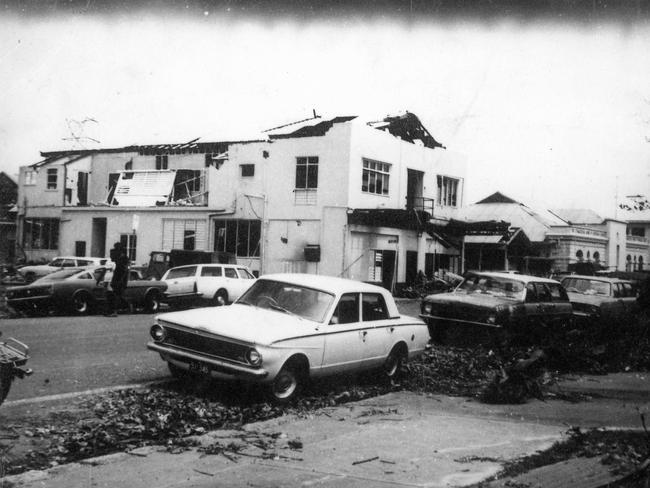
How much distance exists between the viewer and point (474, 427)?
628 centimetres

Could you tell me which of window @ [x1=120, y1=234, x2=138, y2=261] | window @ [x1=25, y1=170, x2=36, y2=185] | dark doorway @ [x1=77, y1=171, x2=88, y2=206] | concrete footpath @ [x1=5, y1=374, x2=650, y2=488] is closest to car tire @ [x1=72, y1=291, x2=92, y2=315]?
concrete footpath @ [x1=5, y1=374, x2=650, y2=488]

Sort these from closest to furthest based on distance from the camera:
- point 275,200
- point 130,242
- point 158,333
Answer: point 158,333
point 275,200
point 130,242

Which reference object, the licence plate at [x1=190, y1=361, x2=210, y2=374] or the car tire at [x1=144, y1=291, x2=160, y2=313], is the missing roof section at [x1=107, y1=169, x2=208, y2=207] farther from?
the licence plate at [x1=190, y1=361, x2=210, y2=374]

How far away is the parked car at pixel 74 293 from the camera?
14852mm

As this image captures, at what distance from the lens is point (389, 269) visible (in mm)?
31000

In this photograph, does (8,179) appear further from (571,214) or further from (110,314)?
(571,214)

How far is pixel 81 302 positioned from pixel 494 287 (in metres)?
10.1

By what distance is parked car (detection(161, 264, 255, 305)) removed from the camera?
60.7 ft

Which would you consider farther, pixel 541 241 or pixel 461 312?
pixel 541 241

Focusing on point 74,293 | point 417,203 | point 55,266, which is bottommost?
point 74,293

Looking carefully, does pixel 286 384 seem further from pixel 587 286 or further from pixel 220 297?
pixel 220 297

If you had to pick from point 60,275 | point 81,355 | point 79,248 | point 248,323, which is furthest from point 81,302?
point 79,248

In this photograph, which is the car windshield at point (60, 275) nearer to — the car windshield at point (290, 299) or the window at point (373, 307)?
the car windshield at point (290, 299)

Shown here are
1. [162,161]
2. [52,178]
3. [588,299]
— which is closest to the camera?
[588,299]
